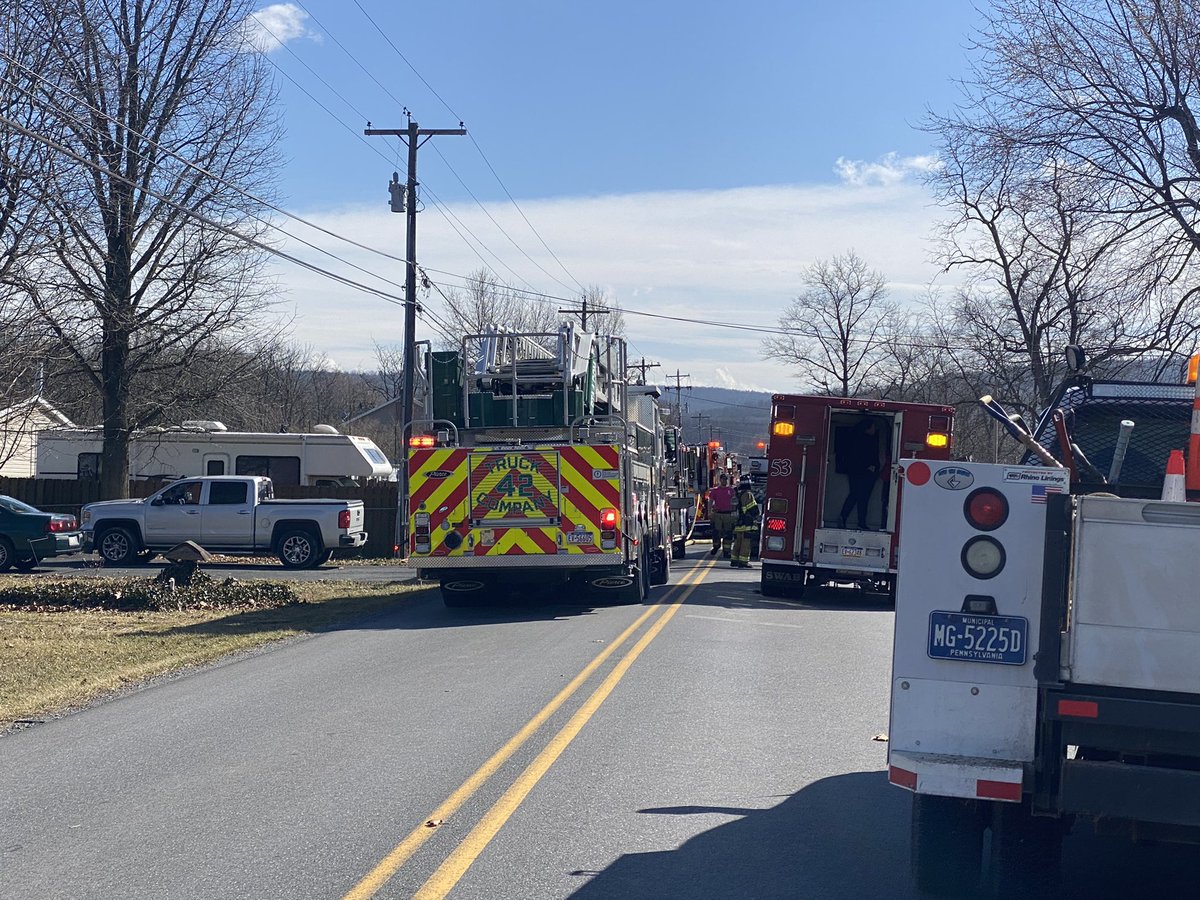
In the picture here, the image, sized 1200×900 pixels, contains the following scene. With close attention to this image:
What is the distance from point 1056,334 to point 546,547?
2055cm

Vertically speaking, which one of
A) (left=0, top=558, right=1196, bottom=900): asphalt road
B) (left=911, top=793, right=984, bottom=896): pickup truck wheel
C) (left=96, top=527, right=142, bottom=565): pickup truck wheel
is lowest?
(left=96, top=527, right=142, bottom=565): pickup truck wheel

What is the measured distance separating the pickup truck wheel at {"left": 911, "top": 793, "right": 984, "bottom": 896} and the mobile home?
31.5 m

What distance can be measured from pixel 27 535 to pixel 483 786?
21.3 meters

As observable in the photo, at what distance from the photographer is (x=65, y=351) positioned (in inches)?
987

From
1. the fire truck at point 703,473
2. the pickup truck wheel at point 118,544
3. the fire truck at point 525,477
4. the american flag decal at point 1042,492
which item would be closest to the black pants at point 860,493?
the fire truck at point 525,477

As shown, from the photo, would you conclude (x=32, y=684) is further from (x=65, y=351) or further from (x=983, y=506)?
(x=65, y=351)

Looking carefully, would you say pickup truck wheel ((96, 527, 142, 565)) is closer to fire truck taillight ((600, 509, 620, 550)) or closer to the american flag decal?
fire truck taillight ((600, 509, 620, 550))

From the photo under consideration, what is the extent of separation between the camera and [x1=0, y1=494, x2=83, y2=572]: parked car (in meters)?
25.4

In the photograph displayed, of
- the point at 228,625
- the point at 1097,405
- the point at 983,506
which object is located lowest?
the point at 228,625

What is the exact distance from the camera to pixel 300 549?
91.9 feet

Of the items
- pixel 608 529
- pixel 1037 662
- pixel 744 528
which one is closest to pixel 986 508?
pixel 1037 662

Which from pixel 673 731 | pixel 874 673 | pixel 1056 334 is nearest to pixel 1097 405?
pixel 673 731

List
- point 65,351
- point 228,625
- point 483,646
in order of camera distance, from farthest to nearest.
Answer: point 65,351 < point 228,625 < point 483,646

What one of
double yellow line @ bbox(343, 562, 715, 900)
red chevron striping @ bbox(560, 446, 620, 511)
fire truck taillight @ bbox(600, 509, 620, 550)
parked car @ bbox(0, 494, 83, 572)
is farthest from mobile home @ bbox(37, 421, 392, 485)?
double yellow line @ bbox(343, 562, 715, 900)
